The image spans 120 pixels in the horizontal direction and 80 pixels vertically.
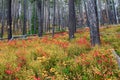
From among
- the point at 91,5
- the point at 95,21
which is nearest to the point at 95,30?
the point at 95,21

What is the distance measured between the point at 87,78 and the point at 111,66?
A: 111 centimetres

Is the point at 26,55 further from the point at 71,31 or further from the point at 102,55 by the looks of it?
the point at 71,31

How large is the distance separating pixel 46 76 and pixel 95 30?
17.1 feet

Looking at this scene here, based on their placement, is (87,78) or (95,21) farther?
(95,21)

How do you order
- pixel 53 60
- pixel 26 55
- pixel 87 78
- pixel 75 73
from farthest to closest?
pixel 26 55
pixel 53 60
pixel 75 73
pixel 87 78

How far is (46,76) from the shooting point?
692 cm

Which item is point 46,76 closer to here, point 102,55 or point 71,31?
point 102,55

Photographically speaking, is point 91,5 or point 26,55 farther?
point 91,5

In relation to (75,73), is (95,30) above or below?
above

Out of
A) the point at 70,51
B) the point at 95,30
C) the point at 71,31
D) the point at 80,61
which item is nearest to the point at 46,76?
the point at 80,61

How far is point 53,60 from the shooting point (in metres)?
8.35

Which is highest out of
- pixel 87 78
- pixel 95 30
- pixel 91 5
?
pixel 91 5

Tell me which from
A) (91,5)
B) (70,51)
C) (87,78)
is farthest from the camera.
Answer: (91,5)

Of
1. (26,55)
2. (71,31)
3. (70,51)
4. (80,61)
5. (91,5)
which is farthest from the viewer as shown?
(71,31)
